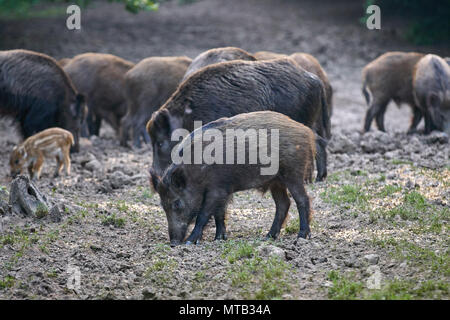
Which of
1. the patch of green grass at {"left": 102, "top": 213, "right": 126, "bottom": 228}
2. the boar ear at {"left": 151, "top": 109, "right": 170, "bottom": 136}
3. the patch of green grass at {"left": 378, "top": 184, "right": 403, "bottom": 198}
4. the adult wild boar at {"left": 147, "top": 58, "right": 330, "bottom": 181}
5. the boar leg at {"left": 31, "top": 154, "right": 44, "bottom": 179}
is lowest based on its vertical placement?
the boar leg at {"left": 31, "top": 154, "right": 44, "bottom": 179}

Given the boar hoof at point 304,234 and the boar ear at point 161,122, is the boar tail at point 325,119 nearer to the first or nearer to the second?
the boar ear at point 161,122

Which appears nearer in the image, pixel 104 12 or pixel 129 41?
pixel 129 41

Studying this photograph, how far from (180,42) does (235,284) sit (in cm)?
1530

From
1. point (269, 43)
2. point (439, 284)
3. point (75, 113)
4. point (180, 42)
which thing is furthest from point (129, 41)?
point (439, 284)

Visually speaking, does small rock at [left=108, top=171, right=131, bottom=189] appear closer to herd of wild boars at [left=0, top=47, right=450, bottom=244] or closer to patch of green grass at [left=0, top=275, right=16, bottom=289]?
herd of wild boars at [left=0, top=47, right=450, bottom=244]

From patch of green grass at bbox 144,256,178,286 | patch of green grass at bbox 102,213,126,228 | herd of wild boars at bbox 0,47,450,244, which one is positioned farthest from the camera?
patch of green grass at bbox 102,213,126,228

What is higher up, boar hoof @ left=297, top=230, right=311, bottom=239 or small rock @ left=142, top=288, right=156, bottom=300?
small rock @ left=142, top=288, right=156, bottom=300

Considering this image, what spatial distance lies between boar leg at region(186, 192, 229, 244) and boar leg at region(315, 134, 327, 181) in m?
2.44

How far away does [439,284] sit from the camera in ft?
15.8

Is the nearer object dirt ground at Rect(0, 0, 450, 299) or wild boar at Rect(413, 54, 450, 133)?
dirt ground at Rect(0, 0, 450, 299)

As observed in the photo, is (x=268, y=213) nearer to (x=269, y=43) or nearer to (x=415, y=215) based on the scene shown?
(x=415, y=215)

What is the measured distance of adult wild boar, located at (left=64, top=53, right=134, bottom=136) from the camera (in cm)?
1280

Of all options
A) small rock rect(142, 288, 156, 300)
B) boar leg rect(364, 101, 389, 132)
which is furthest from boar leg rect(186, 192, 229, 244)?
boar leg rect(364, 101, 389, 132)

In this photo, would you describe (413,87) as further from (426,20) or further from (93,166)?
(426,20)
